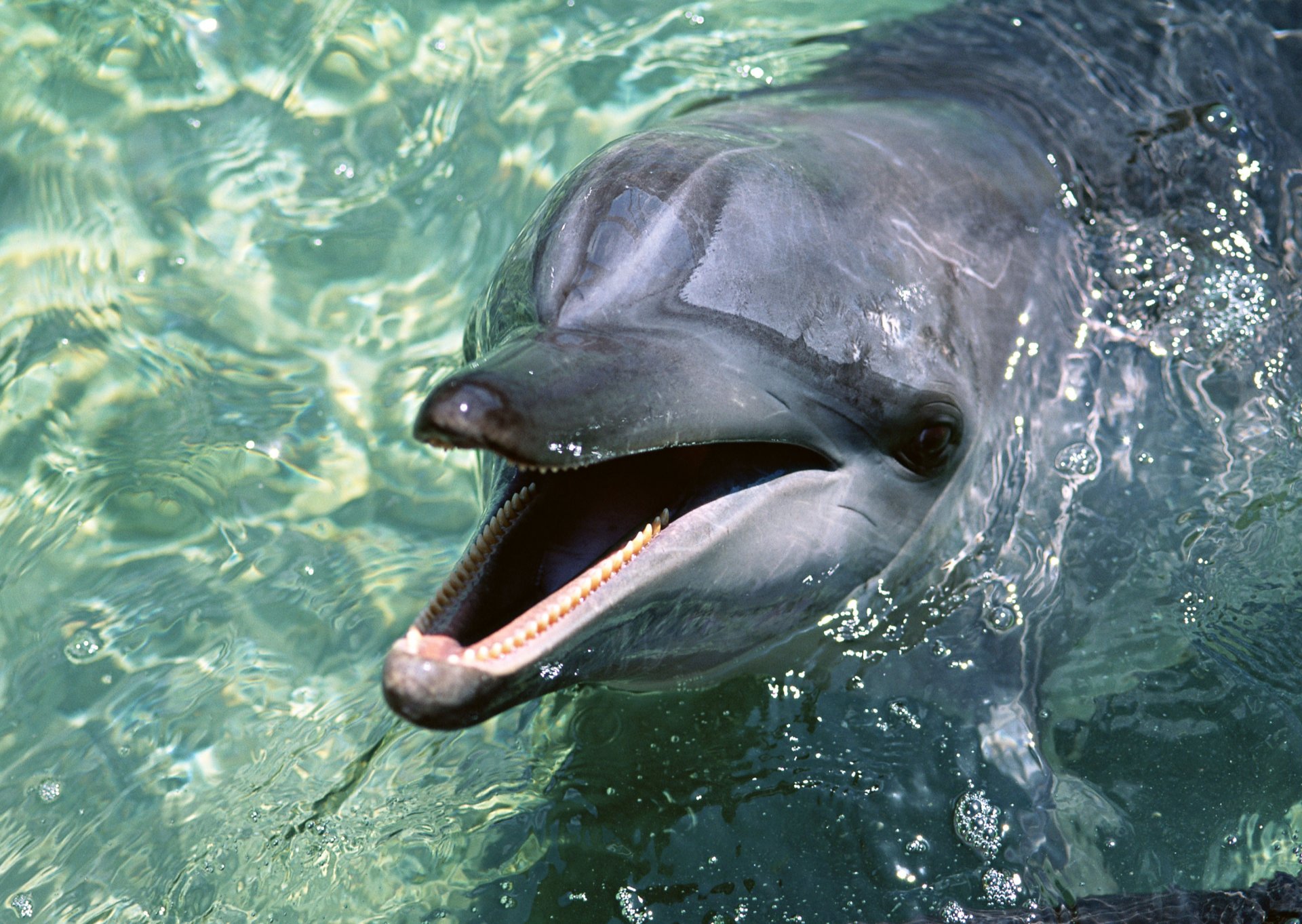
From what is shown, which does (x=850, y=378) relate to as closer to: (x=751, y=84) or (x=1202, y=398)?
(x=1202, y=398)

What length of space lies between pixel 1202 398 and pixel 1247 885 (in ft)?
6.22

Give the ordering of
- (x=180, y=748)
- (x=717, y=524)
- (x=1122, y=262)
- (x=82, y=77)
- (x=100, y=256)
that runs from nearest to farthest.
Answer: (x=717, y=524) < (x=180, y=748) < (x=1122, y=262) < (x=100, y=256) < (x=82, y=77)

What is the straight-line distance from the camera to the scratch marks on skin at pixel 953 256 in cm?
445

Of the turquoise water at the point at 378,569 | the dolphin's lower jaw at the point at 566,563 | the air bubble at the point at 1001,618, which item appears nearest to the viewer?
the dolphin's lower jaw at the point at 566,563

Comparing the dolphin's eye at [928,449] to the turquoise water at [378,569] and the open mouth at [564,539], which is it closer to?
the open mouth at [564,539]

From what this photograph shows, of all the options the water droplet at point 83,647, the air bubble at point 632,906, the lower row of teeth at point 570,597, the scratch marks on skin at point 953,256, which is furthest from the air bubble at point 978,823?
the water droplet at point 83,647

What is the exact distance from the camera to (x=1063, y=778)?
4723 mm

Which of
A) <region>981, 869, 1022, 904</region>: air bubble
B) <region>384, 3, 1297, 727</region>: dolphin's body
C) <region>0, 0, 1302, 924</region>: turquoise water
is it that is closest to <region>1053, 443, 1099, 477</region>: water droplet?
<region>0, 0, 1302, 924</region>: turquoise water

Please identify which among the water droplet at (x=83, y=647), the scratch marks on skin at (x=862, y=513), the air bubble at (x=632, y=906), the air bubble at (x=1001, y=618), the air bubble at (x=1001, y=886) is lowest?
the air bubble at (x=632, y=906)

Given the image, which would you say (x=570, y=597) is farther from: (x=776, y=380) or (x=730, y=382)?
(x=776, y=380)

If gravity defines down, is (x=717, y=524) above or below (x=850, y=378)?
below

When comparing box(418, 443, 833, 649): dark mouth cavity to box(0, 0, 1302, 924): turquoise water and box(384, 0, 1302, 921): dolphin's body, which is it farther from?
box(0, 0, 1302, 924): turquoise water

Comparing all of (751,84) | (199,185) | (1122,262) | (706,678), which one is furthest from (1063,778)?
(199,185)

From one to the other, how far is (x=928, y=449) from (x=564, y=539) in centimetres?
136
